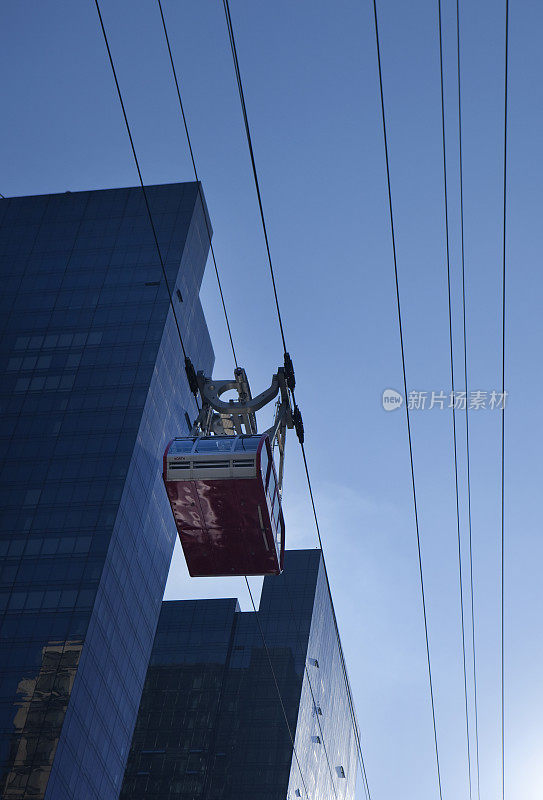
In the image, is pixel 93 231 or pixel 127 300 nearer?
pixel 127 300

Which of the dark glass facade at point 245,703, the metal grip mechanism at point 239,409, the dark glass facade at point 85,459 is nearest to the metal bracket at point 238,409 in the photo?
the metal grip mechanism at point 239,409

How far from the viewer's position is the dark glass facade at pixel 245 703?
143 meters

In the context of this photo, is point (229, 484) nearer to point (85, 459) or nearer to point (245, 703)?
point (85, 459)

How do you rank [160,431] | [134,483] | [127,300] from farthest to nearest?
[127,300]
[160,431]
[134,483]

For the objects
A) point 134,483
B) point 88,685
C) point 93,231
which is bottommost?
point 88,685

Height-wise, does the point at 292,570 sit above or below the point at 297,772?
above

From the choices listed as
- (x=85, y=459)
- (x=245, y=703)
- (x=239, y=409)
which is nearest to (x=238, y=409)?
(x=239, y=409)

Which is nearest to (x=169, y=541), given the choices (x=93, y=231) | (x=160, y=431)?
(x=160, y=431)

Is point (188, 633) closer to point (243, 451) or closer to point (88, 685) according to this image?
point (88, 685)

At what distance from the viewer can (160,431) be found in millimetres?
110438

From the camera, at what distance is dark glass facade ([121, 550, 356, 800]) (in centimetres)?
14338

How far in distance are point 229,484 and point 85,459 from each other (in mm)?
79543

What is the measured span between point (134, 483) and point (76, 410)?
11.9 m

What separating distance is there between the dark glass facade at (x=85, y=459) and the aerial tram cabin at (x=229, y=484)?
2345 inches
